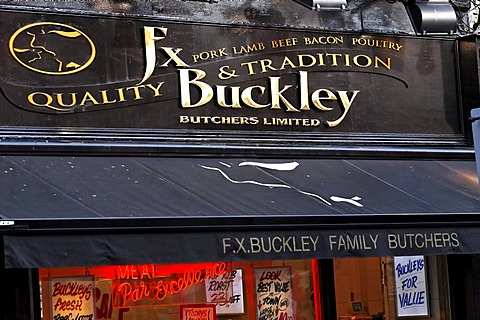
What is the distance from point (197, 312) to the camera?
11031 millimetres

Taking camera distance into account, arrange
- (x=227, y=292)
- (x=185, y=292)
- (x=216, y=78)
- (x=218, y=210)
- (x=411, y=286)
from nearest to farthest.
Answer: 1. (x=218, y=210)
2. (x=185, y=292)
3. (x=227, y=292)
4. (x=216, y=78)
5. (x=411, y=286)

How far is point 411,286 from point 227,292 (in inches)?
95.2

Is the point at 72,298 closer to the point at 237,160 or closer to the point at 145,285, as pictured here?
the point at 145,285

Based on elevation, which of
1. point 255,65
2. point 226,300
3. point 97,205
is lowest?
point 226,300

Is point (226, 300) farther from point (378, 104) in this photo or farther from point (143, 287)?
point (378, 104)

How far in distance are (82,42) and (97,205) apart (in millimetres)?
2065

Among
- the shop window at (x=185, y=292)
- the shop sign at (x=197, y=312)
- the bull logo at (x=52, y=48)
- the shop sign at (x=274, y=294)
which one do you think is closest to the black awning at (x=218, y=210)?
the bull logo at (x=52, y=48)

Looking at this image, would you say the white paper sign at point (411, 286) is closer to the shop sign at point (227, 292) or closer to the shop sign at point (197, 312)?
the shop sign at point (227, 292)

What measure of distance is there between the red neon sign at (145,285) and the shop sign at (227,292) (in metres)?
0.23

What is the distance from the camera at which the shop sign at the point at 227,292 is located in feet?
36.5

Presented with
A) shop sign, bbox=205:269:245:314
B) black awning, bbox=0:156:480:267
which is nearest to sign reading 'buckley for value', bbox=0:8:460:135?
black awning, bbox=0:156:480:267

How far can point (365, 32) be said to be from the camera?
40.1ft

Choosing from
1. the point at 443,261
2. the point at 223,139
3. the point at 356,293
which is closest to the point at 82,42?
the point at 223,139

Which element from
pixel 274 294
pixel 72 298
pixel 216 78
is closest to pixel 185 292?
pixel 274 294
